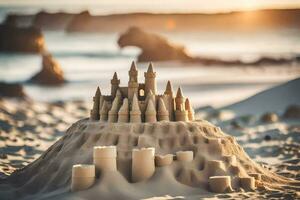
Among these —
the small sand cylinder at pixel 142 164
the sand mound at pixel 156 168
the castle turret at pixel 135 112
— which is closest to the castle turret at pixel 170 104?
the sand mound at pixel 156 168

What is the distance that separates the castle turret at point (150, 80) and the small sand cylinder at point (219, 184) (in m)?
9.01

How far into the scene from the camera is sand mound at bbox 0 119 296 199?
209 ft

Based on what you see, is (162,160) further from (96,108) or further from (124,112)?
(96,108)

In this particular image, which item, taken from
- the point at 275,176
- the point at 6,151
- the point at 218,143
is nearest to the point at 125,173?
the point at 218,143

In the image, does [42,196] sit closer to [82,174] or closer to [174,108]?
[82,174]

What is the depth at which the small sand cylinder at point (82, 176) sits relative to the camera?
207 ft

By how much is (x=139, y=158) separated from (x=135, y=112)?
4.40 meters

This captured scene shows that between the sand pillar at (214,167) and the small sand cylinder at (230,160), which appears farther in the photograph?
the small sand cylinder at (230,160)

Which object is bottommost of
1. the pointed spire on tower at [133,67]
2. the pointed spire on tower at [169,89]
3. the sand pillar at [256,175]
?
the sand pillar at [256,175]

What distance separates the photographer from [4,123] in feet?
339

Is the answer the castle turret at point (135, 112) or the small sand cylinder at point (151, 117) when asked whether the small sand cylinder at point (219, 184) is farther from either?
the castle turret at point (135, 112)

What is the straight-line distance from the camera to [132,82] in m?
69.8

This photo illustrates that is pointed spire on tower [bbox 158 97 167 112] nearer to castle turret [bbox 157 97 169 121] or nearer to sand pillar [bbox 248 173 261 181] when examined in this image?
castle turret [bbox 157 97 169 121]

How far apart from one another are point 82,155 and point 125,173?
419cm
